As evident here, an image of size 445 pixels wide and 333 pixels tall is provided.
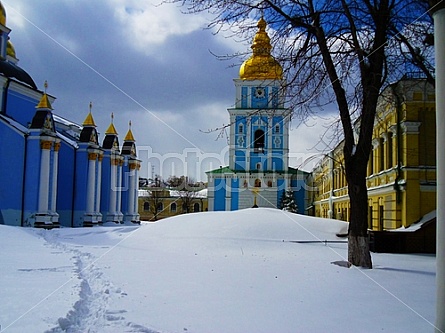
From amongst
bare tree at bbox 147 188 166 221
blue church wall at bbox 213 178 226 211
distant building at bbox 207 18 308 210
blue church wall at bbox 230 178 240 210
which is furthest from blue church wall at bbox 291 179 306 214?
bare tree at bbox 147 188 166 221

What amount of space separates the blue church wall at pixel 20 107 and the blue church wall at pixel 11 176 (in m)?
3.09

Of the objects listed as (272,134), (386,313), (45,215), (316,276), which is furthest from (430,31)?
(272,134)

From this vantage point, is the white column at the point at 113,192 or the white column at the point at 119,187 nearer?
the white column at the point at 113,192

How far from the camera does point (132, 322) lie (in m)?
5.27

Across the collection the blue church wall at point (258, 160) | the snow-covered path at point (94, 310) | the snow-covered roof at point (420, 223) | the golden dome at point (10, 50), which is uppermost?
the golden dome at point (10, 50)

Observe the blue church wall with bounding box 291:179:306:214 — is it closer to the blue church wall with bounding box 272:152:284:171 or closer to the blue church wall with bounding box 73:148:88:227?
the blue church wall with bounding box 272:152:284:171

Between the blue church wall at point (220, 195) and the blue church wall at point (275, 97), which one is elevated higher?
the blue church wall at point (275, 97)

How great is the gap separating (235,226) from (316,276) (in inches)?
325

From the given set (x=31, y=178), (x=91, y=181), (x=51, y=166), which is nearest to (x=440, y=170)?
(x=31, y=178)

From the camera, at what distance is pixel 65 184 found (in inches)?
1084

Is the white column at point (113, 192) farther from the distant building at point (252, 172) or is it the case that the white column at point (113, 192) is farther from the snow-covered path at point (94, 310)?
the snow-covered path at point (94, 310)

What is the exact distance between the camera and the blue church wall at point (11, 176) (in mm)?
22531

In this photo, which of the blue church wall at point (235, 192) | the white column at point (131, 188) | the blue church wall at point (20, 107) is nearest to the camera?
the blue church wall at point (20, 107)

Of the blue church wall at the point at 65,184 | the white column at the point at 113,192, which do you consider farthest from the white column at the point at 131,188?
the blue church wall at the point at 65,184
